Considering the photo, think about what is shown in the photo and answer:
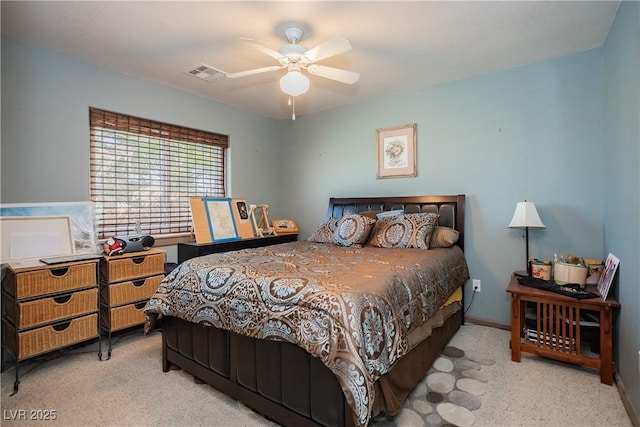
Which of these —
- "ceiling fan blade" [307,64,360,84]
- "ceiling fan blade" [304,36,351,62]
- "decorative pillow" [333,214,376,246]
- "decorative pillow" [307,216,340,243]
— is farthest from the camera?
"decorative pillow" [307,216,340,243]

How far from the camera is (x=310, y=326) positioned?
1522 mm

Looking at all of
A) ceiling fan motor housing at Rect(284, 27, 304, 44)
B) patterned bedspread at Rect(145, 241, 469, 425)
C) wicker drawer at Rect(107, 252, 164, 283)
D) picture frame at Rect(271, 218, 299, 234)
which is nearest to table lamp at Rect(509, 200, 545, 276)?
patterned bedspread at Rect(145, 241, 469, 425)

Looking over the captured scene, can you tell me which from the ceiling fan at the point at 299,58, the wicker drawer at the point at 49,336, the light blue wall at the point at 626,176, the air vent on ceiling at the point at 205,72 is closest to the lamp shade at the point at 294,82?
the ceiling fan at the point at 299,58

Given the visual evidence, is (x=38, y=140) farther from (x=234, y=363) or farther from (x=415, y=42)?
(x=415, y=42)

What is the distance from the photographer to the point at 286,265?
6.98 feet

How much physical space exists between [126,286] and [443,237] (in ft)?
9.53

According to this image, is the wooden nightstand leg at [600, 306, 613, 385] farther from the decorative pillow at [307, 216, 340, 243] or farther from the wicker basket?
the wicker basket

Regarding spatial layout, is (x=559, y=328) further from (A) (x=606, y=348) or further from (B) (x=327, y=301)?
(B) (x=327, y=301)

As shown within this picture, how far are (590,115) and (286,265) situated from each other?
2.88m

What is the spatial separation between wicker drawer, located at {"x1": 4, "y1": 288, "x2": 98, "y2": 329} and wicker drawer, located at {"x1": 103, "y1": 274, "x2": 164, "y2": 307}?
134 millimetres

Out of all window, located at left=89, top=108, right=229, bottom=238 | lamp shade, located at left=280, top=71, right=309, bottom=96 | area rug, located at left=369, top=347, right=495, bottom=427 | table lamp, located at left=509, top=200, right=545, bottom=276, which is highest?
lamp shade, located at left=280, top=71, right=309, bottom=96

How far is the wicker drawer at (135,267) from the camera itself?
267cm

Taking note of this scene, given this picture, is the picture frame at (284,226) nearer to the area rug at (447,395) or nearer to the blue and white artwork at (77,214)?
the blue and white artwork at (77,214)

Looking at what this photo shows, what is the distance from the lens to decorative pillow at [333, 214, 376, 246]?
321 centimetres
